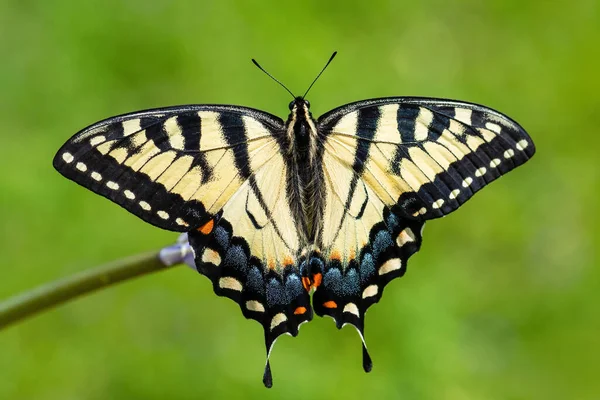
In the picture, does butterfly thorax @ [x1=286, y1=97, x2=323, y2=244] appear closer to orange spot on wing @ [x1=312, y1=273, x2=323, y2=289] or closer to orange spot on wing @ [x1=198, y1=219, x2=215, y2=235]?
orange spot on wing @ [x1=312, y1=273, x2=323, y2=289]

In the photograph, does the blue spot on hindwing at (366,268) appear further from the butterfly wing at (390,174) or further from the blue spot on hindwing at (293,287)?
the blue spot on hindwing at (293,287)

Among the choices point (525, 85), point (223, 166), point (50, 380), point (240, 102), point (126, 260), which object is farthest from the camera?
point (525, 85)

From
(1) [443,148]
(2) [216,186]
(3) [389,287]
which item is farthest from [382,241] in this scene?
(3) [389,287]

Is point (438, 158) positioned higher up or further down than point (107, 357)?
higher up

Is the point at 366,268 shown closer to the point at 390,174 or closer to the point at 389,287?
the point at 390,174

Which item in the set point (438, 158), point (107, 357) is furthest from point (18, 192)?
point (438, 158)

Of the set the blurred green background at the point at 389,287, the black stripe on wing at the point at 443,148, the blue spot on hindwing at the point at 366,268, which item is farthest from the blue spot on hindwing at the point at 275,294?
the blurred green background at the point at 389,287

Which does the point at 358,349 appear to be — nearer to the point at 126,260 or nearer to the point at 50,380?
the point at 50,380
